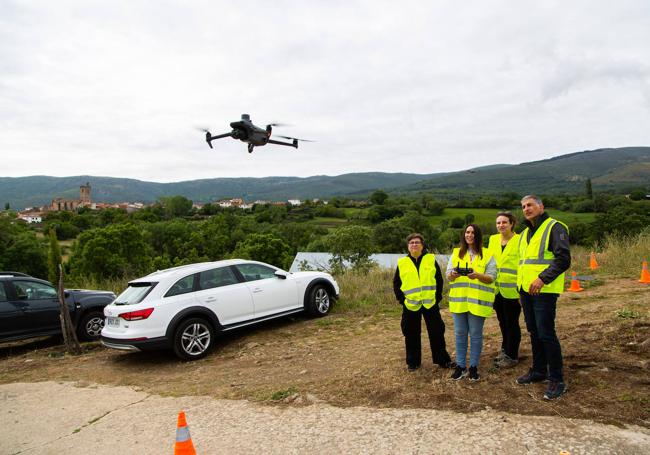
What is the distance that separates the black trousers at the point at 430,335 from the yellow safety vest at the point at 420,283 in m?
0.11

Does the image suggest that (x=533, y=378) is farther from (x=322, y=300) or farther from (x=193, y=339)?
(x=322, y=300)

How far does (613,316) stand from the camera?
6.82 m

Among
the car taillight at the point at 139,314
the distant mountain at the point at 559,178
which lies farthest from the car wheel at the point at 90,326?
the distant mountain at the point at 559,178

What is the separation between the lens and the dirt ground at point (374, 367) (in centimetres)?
438

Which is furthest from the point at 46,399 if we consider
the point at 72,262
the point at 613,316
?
the point at 72,262

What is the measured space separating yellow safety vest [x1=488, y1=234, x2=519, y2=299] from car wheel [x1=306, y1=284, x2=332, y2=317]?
183 inches

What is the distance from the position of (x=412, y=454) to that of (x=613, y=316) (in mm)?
4700

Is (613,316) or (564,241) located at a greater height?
(564,241)

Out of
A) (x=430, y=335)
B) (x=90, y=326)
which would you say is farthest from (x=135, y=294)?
(x=430, y=335)

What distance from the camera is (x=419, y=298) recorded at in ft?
17.7

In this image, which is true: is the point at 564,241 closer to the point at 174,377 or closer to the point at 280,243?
the point at 174,377

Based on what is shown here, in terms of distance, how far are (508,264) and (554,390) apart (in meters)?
1.34

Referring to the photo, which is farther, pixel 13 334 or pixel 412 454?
pixel 13 334

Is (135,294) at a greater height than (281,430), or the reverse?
(135,294)
